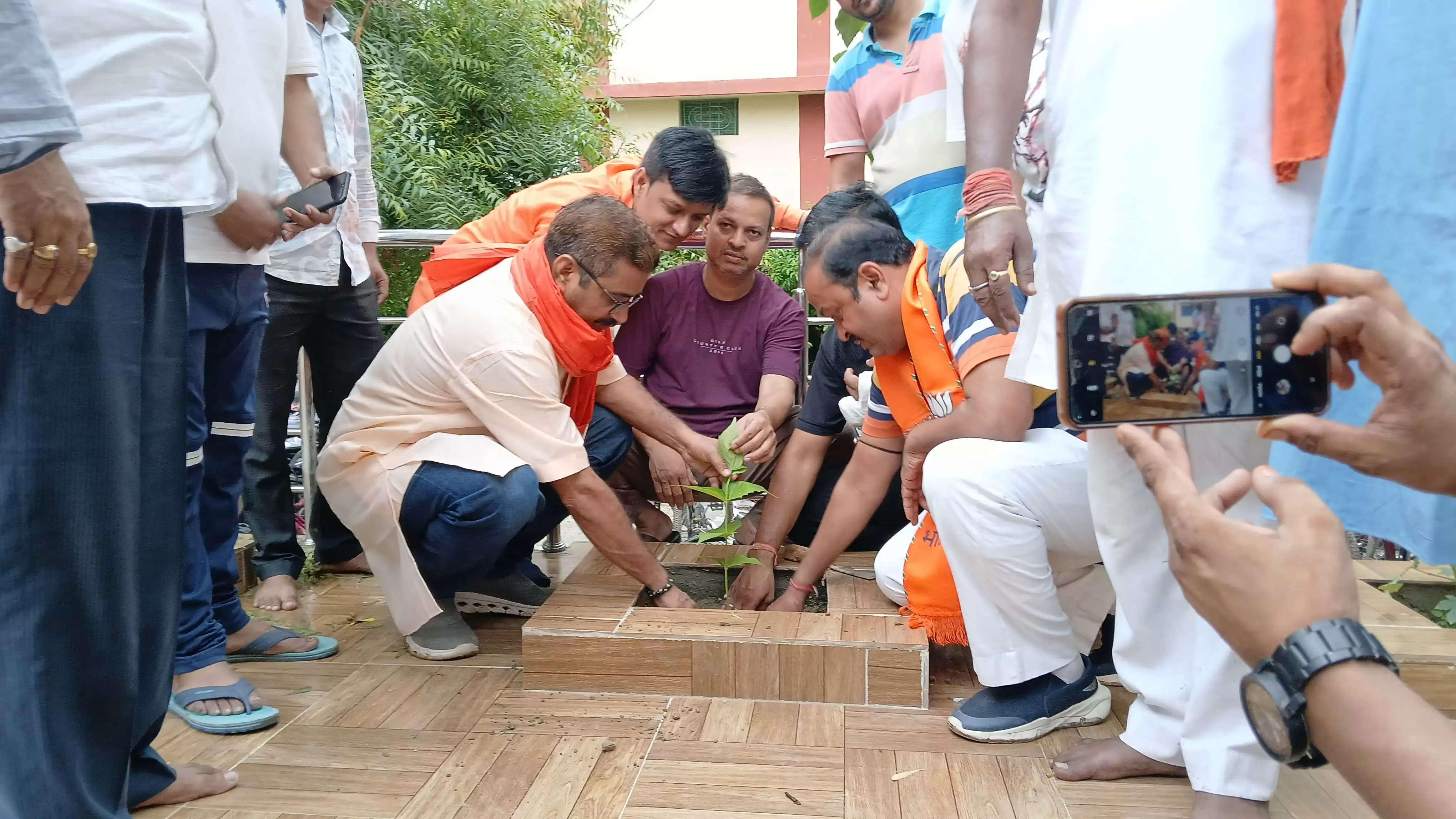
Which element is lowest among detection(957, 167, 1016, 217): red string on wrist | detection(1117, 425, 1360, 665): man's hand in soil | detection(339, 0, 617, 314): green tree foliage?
detection(1117, 425, 1360, 665): man's hand in soil

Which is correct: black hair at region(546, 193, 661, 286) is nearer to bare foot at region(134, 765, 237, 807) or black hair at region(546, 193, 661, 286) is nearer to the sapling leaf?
the sapling leaf

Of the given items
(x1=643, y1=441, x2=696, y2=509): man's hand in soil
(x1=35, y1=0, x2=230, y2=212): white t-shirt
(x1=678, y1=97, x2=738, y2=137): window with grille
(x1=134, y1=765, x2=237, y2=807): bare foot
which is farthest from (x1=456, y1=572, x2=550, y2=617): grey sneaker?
(x1=678, y1=97, x2=738, y2=137): window with grille

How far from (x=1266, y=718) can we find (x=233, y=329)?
2.00m

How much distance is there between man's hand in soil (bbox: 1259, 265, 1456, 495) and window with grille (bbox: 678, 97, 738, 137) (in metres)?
11.4

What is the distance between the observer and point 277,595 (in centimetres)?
271

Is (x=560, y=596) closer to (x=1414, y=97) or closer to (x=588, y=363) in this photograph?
(x=588, y=363)

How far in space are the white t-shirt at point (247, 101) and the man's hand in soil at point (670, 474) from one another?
3.87 ft

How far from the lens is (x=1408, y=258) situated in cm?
104

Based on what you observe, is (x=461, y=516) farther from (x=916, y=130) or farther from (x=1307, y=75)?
(x=1307, y=75)

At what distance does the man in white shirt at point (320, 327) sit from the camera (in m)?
2.71

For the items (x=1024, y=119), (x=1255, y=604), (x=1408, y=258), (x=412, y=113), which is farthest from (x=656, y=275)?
(x=412, y=113)

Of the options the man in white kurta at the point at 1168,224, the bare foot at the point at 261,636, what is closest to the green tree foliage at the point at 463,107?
the bare foot at the point at 261,636

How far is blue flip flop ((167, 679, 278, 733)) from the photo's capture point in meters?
1.93

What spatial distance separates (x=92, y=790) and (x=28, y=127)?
2.94 feet
